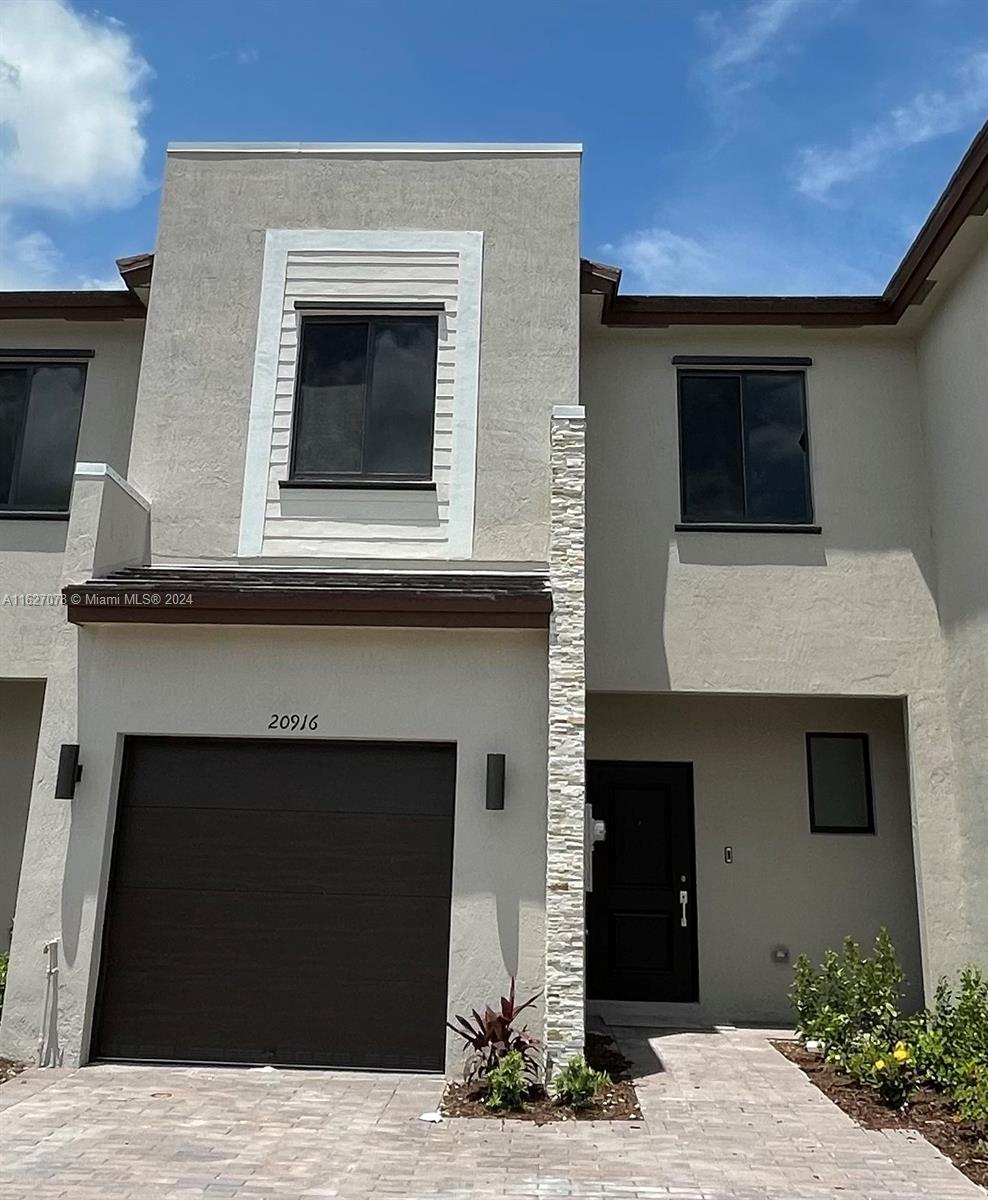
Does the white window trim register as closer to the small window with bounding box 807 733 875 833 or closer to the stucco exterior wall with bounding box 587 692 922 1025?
the stucco exterior wall with bounding box 587 692 922 1025

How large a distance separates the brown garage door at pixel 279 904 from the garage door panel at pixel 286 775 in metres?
0.01

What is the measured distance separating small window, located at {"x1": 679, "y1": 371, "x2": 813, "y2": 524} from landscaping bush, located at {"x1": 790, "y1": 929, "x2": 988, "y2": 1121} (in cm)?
430

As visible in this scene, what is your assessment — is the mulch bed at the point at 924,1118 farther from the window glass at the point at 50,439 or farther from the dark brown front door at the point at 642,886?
the window glass at the point at 50,439

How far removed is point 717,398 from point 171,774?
6622mm

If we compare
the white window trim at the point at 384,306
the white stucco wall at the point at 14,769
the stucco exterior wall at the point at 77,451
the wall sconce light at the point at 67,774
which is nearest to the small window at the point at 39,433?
the stucco exterior wall at the point at 77,451

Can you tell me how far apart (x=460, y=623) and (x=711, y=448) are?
393cm

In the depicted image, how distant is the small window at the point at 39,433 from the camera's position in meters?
10.6

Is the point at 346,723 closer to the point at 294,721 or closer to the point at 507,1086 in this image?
the point at 294,721

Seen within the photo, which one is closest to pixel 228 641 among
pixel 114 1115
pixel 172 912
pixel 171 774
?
pixel 171 774

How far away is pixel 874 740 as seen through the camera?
35.2 feet

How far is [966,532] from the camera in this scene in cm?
917

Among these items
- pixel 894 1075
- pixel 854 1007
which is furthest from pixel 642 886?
pixel 894 1075

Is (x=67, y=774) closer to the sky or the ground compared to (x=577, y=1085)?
closer to the sky

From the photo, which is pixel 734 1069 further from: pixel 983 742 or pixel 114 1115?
pixel 114 1115
